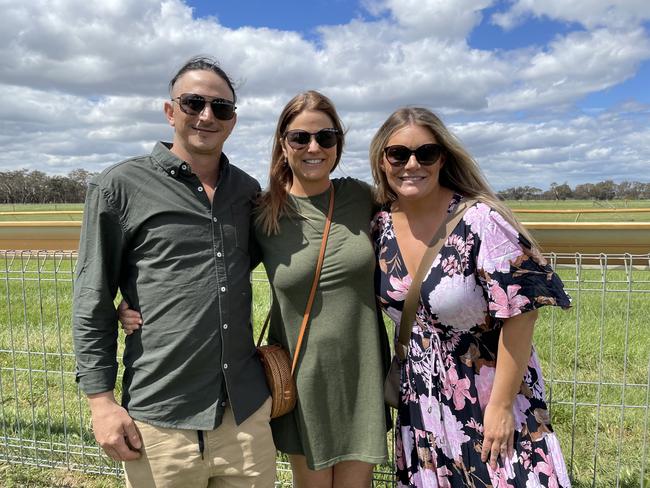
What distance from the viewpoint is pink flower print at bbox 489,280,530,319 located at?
7.14 ft

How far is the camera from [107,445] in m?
2.21

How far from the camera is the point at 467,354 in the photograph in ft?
7.86

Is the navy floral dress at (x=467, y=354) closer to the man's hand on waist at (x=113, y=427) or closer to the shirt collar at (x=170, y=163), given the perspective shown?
the shirt collar at (x=170, y=163)

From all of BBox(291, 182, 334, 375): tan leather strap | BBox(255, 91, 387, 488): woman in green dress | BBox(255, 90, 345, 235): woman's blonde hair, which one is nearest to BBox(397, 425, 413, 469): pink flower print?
BBox(255, 91, 387, 488): woman in green dress

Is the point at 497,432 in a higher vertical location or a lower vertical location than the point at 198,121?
lower

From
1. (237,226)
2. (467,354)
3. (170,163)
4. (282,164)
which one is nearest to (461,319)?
(467,354)

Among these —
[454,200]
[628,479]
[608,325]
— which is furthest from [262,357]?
[608,325]

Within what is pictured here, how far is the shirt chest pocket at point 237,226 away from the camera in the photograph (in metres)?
Answer: 2.37

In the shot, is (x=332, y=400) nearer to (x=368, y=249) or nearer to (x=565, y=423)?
(x=368, y=249)

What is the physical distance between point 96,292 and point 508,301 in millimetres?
1753

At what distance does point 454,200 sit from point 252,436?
1.48m

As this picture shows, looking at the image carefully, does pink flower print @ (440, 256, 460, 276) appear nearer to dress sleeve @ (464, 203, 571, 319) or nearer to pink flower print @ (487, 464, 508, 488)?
dress sleeve @ (464, 203, 571, 319)

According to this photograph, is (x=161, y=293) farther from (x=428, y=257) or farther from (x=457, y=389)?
(x=457, y=389)

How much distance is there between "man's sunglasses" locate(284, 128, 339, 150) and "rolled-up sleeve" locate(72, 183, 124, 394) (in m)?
0.92
